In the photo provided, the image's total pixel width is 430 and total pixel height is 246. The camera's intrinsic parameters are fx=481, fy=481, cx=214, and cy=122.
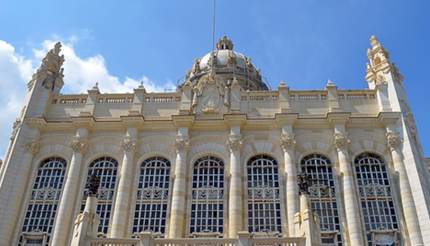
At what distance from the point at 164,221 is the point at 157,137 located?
5556 millimetres

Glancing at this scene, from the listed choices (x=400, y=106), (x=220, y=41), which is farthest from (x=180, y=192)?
(x=220, y=41)

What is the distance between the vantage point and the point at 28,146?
93.6 ft

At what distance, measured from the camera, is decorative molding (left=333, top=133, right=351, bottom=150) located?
27.4 m

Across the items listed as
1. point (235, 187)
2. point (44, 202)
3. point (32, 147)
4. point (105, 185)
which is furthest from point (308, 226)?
point (32, 147)

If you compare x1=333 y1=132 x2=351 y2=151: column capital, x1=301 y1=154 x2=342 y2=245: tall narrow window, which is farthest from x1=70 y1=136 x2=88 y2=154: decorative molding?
x1=333 y1=132 x2=351 y2=151: column capital

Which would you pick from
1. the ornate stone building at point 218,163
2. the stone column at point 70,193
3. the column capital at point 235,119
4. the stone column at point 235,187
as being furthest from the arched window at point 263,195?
the stone column at point 70,193

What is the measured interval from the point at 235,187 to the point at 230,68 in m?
20.6

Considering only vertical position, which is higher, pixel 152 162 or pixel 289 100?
pixel 289 100

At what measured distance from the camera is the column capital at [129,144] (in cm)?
2805

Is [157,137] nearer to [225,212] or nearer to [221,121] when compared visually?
[221,121]

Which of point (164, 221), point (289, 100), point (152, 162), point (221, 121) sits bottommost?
point (164, 221)

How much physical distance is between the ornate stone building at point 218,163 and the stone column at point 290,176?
2.4 inches

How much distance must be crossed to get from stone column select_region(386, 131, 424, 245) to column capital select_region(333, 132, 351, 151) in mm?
2372

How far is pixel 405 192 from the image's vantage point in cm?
2542
